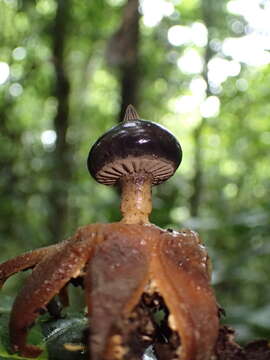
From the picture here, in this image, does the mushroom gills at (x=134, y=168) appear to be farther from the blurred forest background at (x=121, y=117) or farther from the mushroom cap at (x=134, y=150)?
the blurred forest background at (x=121, y=117)

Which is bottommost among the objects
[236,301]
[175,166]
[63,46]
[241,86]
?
[236,301]

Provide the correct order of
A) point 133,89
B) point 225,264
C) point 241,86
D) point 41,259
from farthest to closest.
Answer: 1. point 241,86
2. point 133,89
3. point 225,264
4. point 41,259

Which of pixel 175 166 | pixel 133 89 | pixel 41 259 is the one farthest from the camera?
pixel 133 89

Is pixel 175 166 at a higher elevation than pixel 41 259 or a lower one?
higher

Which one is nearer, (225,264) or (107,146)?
(107,146)

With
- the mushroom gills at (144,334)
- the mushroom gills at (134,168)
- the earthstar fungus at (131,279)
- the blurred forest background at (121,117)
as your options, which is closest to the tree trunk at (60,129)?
the blurred forest background at (121,117)

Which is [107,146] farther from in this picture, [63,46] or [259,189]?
[259,189]

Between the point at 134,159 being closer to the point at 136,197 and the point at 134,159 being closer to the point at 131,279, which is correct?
the point at 136,197

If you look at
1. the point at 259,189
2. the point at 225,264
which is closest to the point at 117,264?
the point at 225,264
